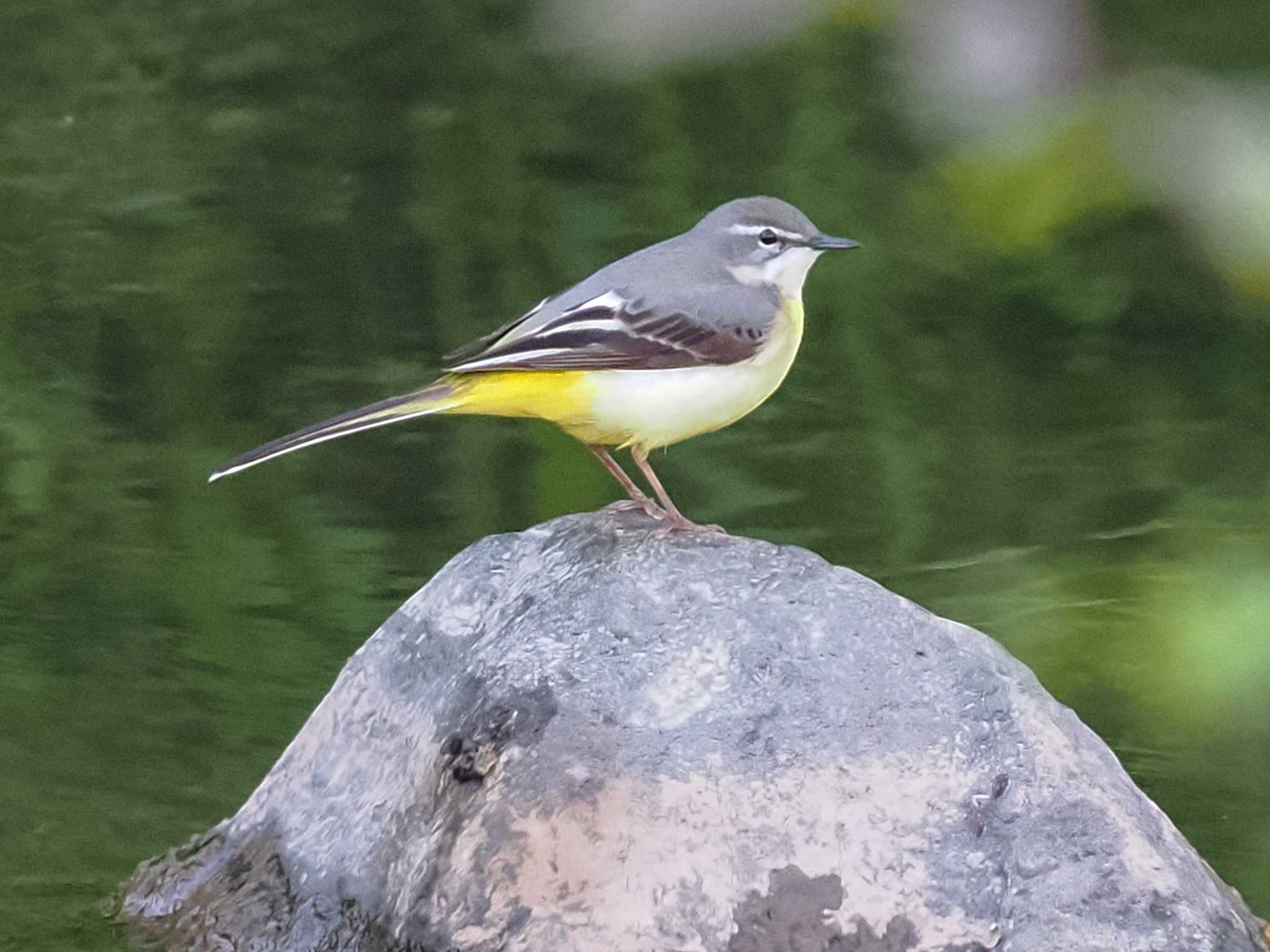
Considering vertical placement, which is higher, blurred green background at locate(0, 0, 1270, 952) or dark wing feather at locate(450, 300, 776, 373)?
dark wing feather at locate(450, 300, 776, 373)

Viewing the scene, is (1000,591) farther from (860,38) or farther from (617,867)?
(860,38)

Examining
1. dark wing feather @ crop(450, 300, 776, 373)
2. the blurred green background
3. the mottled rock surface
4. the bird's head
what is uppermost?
the bird's head

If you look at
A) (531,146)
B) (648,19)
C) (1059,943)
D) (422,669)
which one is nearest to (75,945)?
Result: (422,669)

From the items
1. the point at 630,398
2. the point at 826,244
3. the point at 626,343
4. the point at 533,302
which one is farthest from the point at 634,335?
the point at 533,302

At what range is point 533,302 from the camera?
1190cm

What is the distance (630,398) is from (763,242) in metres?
0.85

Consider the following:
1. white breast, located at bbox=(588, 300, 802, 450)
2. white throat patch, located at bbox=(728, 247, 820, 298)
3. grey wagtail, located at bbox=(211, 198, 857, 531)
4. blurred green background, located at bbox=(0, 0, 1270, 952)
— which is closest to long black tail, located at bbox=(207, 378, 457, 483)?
grey wagtail, located at bbox=(211, 198, 857, 531)

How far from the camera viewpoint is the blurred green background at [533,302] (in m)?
7.93

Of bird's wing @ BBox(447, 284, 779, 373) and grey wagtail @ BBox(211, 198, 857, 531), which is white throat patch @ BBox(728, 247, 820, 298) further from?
bird's wing @ BBox(447, 284, 779, 373)

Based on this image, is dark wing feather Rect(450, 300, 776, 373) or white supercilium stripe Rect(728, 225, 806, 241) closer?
dark wing feather Rect(450, 300, 776, 373)

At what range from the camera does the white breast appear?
20.9 feet

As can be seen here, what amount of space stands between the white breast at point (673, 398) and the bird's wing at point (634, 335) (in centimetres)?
3

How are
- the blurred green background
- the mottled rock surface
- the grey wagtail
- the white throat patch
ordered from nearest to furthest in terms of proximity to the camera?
1. the mottled rock surface
2. the grey wagtail
3. the white throat patch
4. the blurred green background

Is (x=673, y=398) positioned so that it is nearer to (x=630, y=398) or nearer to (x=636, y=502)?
(x=630, y=398)
